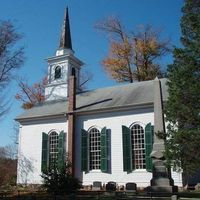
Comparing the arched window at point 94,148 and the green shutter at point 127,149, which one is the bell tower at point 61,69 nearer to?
the arched window at point 94,148

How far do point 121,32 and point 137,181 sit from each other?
19.4 meters

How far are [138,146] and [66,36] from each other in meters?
16.3

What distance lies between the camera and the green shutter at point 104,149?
2484 centimetres

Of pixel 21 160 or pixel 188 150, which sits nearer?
pixel 188 150

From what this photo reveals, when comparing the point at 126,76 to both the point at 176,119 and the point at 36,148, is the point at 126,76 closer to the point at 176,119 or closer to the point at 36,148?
the point at 36,148

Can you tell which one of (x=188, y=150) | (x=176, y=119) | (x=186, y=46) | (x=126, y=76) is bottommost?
(x=188, y=150)

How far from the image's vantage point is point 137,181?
23.6 m

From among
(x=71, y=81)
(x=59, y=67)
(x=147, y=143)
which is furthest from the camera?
(x=59, y=67)

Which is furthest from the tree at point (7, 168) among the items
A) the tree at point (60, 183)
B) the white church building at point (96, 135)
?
the tree at point (60, 183)

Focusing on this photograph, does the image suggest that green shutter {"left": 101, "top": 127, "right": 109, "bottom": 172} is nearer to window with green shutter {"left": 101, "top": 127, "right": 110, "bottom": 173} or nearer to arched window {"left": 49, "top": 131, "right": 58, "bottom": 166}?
window with green shutter {"left": 101, "top": 127, "right": 110, "bottom": 173}

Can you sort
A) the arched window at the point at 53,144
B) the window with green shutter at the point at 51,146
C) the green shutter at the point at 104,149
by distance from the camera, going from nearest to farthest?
1. the green shutter at the point at 104,149
2. the window with green shutter at the point at 51,146
3. the arched window at the point at 53,144

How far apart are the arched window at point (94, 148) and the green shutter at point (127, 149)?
234 centimetres

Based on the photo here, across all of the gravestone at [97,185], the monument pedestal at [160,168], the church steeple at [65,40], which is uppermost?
the church steeple at [65,40]

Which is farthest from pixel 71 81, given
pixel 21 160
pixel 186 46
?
pixel 186 46
